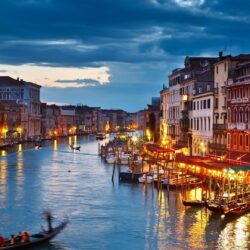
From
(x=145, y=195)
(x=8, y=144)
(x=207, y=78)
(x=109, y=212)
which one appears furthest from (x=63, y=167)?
(x=8, y=144)

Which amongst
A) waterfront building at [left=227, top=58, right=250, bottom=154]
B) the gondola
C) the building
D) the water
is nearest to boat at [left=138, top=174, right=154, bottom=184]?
the water

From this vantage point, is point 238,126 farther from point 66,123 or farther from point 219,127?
point 66,123

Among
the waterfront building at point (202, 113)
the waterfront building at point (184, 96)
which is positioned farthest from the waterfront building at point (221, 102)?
the waterfront building at point (184, 96)

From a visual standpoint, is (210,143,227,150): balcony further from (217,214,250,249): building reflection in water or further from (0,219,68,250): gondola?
(0,219,68,250): gondola

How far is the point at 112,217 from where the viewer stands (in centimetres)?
2352

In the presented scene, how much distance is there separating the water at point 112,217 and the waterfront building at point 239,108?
412 cm

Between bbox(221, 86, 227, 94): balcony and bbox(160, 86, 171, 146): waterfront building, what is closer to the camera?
bbox(221, 86, 227, 94): balcony

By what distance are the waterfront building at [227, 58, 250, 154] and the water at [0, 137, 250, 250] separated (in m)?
4.12

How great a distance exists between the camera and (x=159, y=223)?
2259cm

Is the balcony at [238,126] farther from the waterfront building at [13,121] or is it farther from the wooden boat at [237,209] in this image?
the waterfront building at [13,121]

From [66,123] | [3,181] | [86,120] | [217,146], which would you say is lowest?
[3,181]

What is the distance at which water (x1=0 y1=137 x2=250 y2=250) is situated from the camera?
1983 cm

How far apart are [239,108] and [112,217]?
37.3ft

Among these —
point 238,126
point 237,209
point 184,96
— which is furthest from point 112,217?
point 184,96
